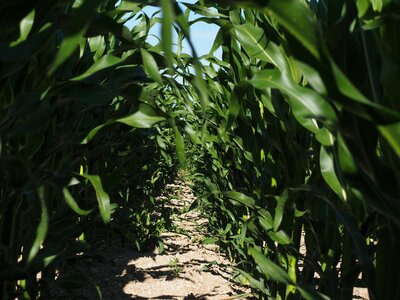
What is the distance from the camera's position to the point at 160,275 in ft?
9.57

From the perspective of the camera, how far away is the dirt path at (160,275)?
2498 millimetres

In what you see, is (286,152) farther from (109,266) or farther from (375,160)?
(109,266)

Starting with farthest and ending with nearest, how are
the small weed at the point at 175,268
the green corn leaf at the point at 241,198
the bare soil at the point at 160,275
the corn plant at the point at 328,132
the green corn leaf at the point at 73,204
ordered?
1. the small weed at the point at 175,268
2. the bare soil at the point at 160,275
3. the green corn leaf at the point at 241,198
4. the green corn leaf at the point at 73,204
5. the corn plant at the point at 328,132

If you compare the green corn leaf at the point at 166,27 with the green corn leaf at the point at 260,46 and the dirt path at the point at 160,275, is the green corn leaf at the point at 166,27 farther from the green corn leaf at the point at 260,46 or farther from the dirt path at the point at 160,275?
the dirt path at the point at 160,275

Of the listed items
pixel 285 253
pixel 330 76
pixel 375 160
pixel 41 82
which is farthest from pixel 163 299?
pixel 330 76

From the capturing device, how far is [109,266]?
298 centimetres

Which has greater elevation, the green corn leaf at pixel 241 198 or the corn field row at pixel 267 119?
the corn field row at pixel 267 119

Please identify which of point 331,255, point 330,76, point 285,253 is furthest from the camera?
point 285,253

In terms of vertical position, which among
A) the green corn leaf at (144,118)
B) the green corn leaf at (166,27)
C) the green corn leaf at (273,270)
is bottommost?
the green corn leaf at (273,270)

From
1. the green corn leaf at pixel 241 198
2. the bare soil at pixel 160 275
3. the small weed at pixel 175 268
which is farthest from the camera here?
the small weed at pixel 175 268

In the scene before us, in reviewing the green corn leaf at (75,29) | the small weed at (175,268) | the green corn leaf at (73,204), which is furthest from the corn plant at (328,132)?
the small weed at (175,268)

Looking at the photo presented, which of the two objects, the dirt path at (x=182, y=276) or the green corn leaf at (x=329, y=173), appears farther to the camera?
the dirt path at (x=182, y=276)

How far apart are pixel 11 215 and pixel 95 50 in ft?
2.27

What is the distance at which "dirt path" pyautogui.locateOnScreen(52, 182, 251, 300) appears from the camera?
2498mm
